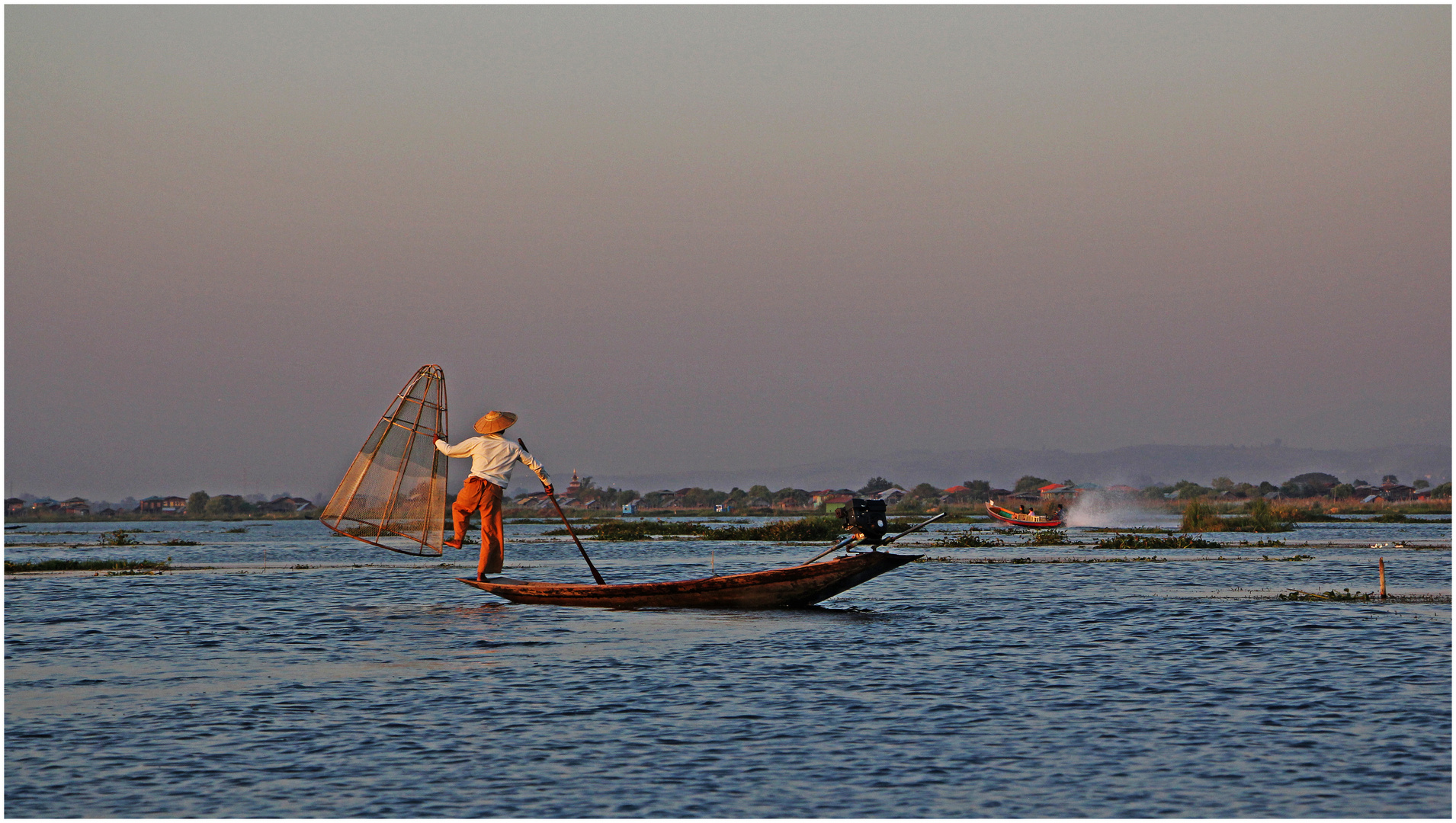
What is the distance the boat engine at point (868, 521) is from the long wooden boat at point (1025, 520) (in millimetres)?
60410

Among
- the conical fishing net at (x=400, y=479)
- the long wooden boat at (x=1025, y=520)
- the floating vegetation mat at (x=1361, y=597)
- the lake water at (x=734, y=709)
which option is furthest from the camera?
the long wooden boat at (x=1025, y=520)

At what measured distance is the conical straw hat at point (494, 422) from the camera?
24547 millimetres

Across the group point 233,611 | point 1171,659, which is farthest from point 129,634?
point 1171,659

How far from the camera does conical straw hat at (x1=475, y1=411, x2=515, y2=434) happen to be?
24547 mm

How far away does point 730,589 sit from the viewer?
25.1 meters

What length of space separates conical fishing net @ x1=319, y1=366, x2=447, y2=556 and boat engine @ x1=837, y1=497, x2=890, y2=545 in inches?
307

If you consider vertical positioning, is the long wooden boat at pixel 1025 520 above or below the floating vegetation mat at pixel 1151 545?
Result: above

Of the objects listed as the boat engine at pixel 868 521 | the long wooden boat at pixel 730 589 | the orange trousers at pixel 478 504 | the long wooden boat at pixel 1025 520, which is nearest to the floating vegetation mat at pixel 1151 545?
the long wooden boat at pixel 1025 520

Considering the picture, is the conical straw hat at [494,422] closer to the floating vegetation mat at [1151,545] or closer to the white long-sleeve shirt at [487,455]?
the white long-sleeve shirt at [487,455]

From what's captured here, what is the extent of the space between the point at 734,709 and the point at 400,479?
11298mm

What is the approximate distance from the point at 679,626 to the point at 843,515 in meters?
3.78

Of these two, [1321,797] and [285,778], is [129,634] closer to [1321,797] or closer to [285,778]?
[285,778]

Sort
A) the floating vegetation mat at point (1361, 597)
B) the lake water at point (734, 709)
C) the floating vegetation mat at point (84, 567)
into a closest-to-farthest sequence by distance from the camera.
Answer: the lake water at point (734, 709) < the floating vegetation mat at point (1361, 597) < the floating vegetation mat at point (84, 567)

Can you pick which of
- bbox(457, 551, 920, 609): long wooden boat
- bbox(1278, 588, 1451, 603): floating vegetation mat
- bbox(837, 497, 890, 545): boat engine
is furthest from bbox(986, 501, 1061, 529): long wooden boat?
bbox(837, 497, 890, 545): boat engine
